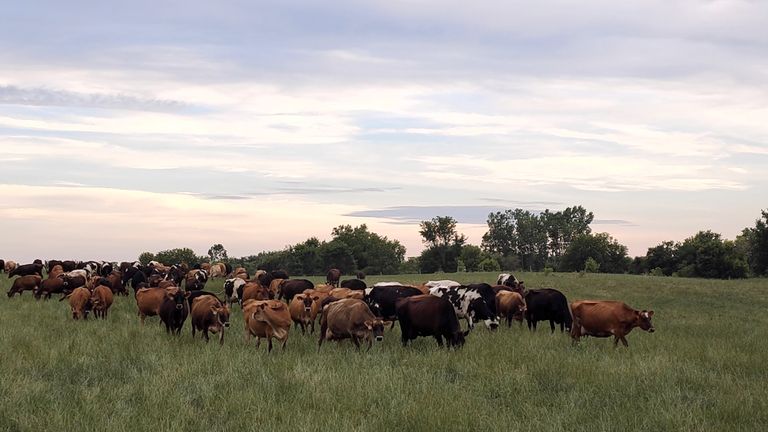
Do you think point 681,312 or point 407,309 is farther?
point 681,312

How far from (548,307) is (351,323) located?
8429 millimetres

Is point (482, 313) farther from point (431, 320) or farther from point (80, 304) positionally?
point (80, 304)

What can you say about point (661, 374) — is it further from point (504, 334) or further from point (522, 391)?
point (504, 334)

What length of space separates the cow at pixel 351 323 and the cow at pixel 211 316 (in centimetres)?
263

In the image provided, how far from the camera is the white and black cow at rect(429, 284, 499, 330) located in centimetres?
1928

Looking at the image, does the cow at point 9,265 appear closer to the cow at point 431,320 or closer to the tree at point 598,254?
the cow at point 431,320

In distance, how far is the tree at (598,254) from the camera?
12688cm

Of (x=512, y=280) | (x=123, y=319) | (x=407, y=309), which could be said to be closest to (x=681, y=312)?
(x=512, y=280)

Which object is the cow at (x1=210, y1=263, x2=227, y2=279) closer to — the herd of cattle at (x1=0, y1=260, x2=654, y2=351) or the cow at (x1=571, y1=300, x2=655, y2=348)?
the herd of cattle at (x1=0, y1=260, x2=654, y2=351)

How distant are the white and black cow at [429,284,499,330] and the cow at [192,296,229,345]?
22.7 ft

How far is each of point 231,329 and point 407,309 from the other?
21.3ft

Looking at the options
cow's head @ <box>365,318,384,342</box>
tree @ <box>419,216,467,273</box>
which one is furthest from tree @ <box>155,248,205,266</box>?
cow's head @ <box>365,318,384,342</box>

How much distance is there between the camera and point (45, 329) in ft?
58.2

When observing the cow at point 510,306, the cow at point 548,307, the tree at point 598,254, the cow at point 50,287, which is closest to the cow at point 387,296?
the cow at point 510,306
